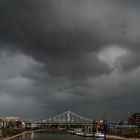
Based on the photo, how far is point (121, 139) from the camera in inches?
5084

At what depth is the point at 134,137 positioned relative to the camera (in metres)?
127

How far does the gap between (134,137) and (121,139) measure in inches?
195
